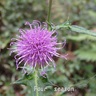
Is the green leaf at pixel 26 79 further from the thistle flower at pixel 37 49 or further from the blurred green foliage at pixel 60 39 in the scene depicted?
the blurred green foliage at pixel 60 39

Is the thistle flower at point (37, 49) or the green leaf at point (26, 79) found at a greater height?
the thistle flower at point (37, 49)

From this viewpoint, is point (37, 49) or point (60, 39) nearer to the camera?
point (37, 49)

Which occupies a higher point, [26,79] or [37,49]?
[37,49]

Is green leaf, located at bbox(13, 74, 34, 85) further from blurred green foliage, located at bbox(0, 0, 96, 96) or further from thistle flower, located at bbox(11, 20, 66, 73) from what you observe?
blurred green foliage, located at bbox(0, 0, 96, 96)

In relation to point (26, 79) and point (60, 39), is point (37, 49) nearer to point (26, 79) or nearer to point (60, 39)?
point (26, 79)

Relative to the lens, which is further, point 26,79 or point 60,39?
point 60,39

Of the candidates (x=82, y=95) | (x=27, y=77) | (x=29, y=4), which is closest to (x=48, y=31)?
(x=27, y=77)

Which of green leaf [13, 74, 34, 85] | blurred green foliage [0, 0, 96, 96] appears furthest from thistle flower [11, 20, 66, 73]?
blurred green foliage [0, 0, 96, 96]

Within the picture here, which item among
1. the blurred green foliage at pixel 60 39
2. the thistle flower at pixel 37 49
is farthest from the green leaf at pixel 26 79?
the blurred green foliage at pixel 60 39

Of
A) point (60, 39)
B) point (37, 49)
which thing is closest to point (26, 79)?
point (37, 49)

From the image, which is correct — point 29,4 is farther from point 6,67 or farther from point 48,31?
point 48,31
